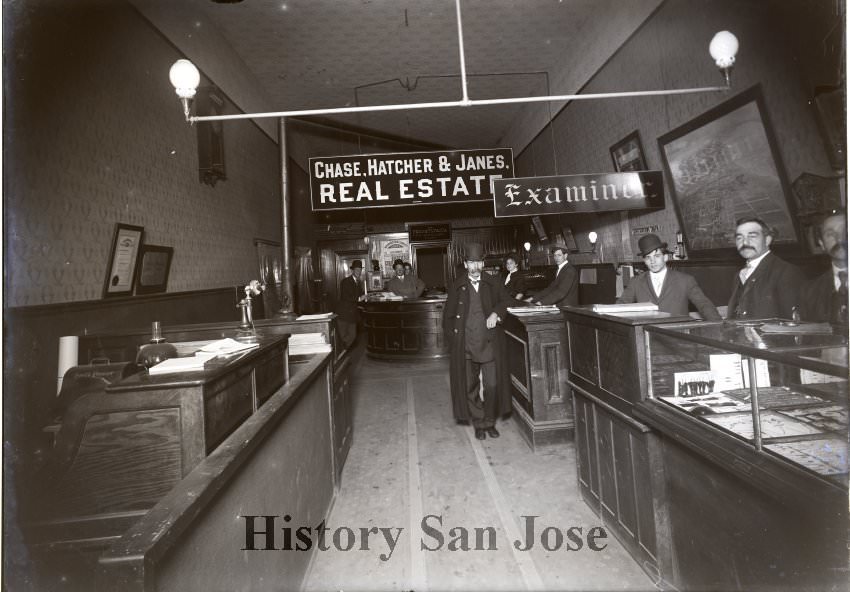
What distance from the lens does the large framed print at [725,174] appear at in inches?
117

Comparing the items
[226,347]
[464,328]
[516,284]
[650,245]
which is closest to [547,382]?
[464,328]

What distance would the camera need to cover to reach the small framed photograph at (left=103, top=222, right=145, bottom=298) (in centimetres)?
321

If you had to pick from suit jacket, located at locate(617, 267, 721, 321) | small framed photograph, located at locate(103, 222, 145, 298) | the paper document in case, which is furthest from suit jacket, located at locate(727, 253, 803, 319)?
small framed photograph, located at locate(103, 222, 145, 298)

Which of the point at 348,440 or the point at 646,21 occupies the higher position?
the point at 646,21

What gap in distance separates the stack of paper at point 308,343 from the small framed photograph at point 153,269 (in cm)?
143

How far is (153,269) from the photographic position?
12.3 feet

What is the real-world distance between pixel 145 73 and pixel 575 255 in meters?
5.89

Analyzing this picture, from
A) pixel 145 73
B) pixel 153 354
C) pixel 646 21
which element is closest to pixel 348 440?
pixel 153 354

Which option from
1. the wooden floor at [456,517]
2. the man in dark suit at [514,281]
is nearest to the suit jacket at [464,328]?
the wooden floor at [456,517]

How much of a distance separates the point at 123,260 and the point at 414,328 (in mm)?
4845

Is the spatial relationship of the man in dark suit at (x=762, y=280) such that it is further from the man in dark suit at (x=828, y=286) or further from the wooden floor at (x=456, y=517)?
the wooden floor at (x=456, y=517)

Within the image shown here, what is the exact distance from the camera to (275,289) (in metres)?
6.81

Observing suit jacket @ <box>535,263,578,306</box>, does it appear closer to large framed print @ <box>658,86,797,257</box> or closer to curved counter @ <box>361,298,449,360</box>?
large framed print @ <box>658,86,797,257</box>

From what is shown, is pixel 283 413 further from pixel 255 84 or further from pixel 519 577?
pixel 255 84
